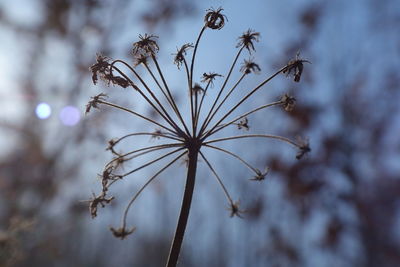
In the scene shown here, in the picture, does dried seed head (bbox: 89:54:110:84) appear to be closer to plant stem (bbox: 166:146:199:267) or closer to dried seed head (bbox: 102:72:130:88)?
dried seed head (bbox: 102:72:130:88)

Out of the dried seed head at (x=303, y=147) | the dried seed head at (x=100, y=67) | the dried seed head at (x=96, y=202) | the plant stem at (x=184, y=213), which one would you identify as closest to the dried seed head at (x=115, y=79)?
the dried seed head at (x=100, y=67)

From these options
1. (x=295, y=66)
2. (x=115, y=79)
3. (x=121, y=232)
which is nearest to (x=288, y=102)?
(x=295, y=66)

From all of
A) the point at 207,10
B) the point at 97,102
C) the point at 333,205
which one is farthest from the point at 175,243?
the point at 333,205

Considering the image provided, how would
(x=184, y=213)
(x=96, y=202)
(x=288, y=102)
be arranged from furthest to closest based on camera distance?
(x=288, y=102) < (x=96, y=202) < (x=184, y=213)

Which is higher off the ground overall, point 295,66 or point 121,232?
point 295,66

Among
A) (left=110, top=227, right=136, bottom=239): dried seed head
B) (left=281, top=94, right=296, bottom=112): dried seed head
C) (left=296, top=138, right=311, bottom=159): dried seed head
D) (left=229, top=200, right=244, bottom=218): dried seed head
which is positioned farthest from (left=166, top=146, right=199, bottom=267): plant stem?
(left=296, top=138, right=311, bottom=159): dried seed head

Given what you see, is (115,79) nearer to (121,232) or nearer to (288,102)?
(121,232)

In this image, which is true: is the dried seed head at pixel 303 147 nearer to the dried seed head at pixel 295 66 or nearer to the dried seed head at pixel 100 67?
the dried seed head at pixel 295 66

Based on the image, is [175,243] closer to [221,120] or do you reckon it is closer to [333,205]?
[221,120]
